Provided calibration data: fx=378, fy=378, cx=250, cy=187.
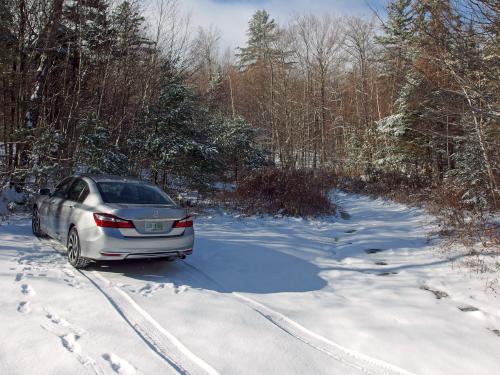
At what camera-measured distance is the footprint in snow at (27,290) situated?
4.89m

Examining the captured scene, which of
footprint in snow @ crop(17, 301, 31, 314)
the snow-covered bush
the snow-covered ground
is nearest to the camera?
the snow-covered ground

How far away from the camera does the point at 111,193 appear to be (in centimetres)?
636

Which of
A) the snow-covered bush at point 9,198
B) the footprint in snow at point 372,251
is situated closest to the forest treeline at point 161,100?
the snow-covered bush at point 9,198

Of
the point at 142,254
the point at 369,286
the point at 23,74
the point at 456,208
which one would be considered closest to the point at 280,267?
the point at 369,286

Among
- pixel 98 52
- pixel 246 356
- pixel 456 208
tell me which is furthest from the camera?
pixel 98 52

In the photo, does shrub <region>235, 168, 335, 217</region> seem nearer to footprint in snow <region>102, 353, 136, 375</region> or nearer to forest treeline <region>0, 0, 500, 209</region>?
forest treeline <region>0, 0, 500, 209</region>

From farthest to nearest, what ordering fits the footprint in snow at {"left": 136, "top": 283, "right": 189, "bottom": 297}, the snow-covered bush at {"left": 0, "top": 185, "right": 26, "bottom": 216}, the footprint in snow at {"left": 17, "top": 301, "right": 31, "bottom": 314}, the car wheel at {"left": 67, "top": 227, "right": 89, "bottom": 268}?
the snow-covered bush at {"left": 0, "top": 185, "right": 26, "bottom": 216} < the car wheel at {"left": 67, "top": 227, "right": 89, "bottom": 268} < the footprint in snow at {"left": 136, "top": 283, "right": 189, "bottom": 297} < the footprint in snow at {"left": 17, "top": 301, "right": 31, "bottom": 314}

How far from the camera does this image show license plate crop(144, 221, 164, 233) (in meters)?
5.85

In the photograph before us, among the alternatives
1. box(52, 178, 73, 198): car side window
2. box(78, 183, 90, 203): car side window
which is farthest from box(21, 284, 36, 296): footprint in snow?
box(52, 178, 73, 198): car side window

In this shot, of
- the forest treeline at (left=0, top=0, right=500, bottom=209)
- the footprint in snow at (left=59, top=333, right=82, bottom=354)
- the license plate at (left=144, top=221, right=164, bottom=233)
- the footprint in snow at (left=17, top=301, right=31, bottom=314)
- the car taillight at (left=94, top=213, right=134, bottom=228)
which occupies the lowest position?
the footprint in snow at (left=59, top=333, right=82, bottom=354)

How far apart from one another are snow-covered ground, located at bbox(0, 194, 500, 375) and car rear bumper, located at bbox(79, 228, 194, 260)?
400 mm

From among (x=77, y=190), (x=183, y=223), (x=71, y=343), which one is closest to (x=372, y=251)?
(x=183, y=223)

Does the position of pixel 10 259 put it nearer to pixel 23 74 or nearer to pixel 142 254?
pixel 142 254

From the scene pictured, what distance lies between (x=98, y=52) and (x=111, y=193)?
404 inches
